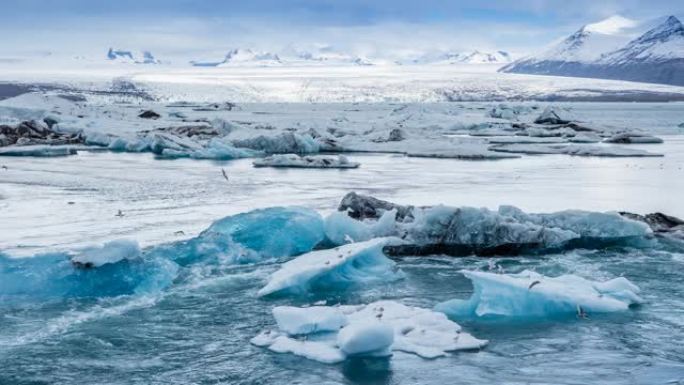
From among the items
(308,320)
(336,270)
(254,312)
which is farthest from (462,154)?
(308,320)

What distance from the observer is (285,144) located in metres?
21.9

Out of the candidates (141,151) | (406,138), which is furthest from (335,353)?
(406,138)

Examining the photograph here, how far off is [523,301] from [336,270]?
1.64 meters

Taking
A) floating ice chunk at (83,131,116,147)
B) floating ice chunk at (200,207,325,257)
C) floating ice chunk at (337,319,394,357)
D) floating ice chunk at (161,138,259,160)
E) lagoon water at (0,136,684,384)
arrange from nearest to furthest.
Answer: lagoon water at (0,136,684,384)
floating ice chunk at (337,319,394,357)
floating ice chunk at (200,207,325,257)
floating ice chunk at (161,138,259,160)
floating ice chunk at (83,131,116,147)

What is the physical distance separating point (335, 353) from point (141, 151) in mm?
18778

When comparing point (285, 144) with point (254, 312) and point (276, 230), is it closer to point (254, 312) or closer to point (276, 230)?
point (276, 230)

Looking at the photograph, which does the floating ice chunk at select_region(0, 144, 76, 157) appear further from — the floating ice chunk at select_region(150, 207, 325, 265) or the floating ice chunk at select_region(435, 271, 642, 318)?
the floating ice chunk at select_region(435, 271, 642, 318)

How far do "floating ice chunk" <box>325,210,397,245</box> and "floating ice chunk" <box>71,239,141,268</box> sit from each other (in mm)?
2166

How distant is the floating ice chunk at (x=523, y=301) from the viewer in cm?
588

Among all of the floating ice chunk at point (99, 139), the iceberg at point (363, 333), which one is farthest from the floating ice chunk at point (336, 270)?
the floating ice chunk at point (99, 139)

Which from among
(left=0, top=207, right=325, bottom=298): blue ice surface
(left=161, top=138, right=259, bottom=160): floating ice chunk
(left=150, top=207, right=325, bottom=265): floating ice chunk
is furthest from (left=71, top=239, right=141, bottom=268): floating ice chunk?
(left=161, top=138, right=259, bottom=160): floating ice chunk

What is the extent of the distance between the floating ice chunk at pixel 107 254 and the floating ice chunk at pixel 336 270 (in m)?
1.20

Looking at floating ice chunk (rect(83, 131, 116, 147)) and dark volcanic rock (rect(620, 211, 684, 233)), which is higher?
dark volcanic rock (rect(620, 211, 684, 233))

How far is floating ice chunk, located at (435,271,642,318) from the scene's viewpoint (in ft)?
19.3
